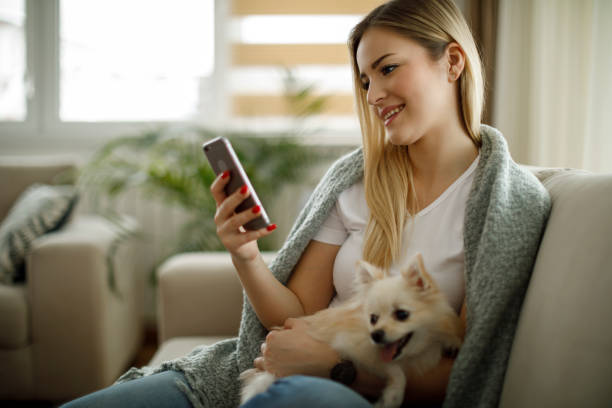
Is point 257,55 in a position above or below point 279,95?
above

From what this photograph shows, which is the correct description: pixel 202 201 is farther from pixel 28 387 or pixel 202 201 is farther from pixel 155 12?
pixel 155 12

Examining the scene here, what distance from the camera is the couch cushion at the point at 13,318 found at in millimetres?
1672

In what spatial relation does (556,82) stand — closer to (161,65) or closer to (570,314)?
(570,314)

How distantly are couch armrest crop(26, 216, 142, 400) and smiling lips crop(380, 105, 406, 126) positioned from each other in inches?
49.0

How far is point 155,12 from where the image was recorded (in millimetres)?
2699

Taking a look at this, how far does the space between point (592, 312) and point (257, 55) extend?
91.1 inches

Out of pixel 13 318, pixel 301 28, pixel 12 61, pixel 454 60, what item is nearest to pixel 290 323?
pixel 454 60

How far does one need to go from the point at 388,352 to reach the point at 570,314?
28 centimetres

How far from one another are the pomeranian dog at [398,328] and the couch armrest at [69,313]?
1244 millimetres

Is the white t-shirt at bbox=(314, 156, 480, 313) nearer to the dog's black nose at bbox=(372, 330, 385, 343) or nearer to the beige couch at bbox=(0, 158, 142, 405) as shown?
the dog's black nose at bbox=(372, 330, 385, 343)

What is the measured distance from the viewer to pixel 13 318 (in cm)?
168

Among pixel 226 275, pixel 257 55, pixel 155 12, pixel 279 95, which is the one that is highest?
pixel 155 12

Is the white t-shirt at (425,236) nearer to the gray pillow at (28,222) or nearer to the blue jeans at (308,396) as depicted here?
Result: the blue jeans at (308,396)

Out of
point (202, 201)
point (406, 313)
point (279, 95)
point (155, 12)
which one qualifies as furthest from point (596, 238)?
point (155, 12)
